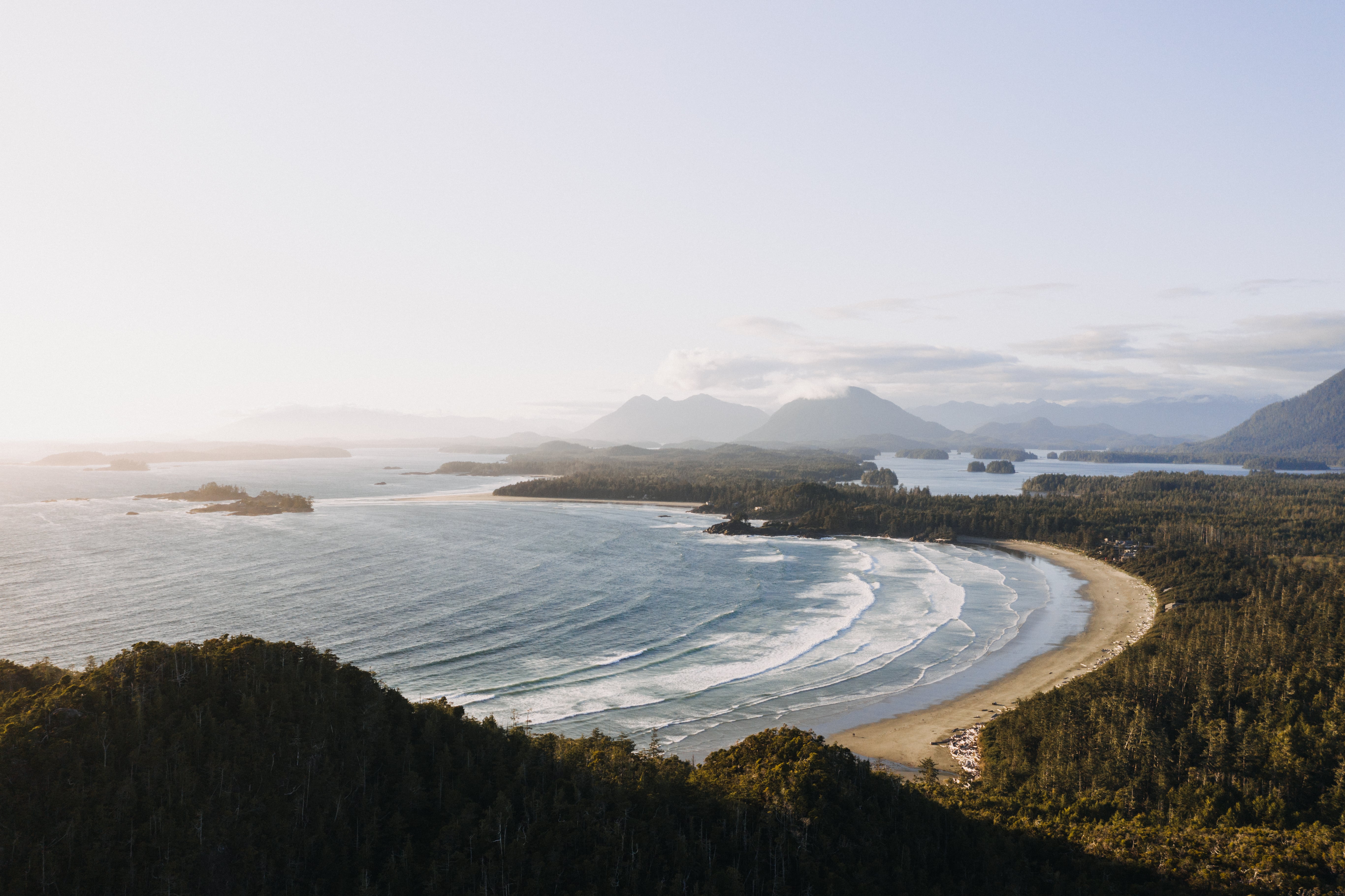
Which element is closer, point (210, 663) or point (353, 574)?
point (210, 663)

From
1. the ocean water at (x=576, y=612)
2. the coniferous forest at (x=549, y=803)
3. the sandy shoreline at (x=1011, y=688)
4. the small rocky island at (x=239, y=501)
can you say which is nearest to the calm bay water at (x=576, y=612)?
the ocean water at (x=576, y=612)

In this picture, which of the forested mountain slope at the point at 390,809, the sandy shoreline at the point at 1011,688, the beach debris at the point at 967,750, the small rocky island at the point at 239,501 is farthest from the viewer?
the small rocky island at the point at 239,501

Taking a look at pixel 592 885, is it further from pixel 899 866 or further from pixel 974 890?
pixel 974 890

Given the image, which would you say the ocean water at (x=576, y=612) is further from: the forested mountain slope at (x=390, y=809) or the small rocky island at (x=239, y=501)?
the small rocky island at (x=239, y=501)

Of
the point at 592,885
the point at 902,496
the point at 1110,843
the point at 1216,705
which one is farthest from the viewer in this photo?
the point at 902,496

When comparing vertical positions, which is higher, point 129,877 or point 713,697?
point 129,877

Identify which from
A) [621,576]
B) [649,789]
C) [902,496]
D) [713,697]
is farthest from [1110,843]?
[902,496]

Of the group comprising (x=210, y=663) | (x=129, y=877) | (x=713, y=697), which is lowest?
(x=713, y=697)
